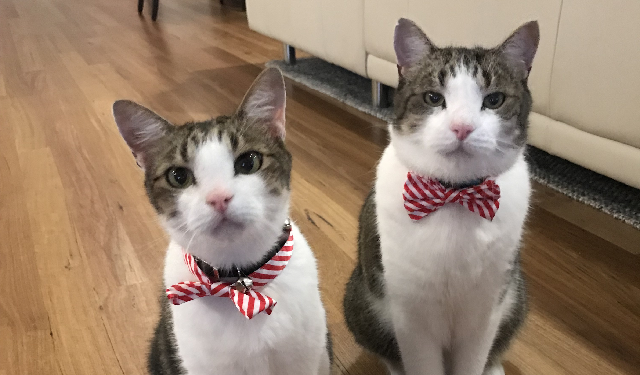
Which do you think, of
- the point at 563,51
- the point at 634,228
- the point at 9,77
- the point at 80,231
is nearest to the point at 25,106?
the point at 9,77

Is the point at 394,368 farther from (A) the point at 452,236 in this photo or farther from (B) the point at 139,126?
(B) the point at 139,126

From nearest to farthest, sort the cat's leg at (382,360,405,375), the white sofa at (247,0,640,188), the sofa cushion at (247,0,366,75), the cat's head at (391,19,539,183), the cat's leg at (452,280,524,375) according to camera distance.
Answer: the cat's head at (391,19,539,183) < the cat's leg at (452,280,524,375) < the cat's leg at (382,360,405,375) < the white sofa at (247,0,640,188) < the sofa cushion at (247,0,366,75)

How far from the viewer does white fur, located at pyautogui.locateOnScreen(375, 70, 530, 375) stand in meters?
0.82

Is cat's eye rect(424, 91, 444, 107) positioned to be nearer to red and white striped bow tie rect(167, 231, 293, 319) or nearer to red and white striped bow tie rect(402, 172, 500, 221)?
red and white striped bow tie rect(402, 172, 500, 221)

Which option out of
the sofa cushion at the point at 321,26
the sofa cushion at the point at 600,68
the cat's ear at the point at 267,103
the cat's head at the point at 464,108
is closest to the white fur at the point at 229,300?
the cat's ear at the point at 267,103

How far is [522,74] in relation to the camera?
0.90 meters

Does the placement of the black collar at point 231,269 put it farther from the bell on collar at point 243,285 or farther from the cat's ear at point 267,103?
the cat's ear at point 267,103

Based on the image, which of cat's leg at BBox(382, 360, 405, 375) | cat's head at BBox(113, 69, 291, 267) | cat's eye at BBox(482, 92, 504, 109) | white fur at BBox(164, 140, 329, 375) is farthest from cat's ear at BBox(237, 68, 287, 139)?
cat's leg at BBox(382, 360, 405, 375)

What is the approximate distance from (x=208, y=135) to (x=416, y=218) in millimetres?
364

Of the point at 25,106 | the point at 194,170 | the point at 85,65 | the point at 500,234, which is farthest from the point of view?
the point at 85,65

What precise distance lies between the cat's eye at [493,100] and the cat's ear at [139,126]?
1.63 feet

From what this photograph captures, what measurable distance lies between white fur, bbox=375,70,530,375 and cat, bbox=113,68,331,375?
17 centimetres

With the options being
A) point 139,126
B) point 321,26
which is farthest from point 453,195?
point 321,26

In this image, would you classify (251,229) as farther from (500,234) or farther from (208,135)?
(500,234)
